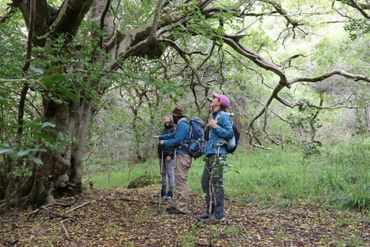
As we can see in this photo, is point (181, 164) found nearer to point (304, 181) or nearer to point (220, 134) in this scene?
point (220, 134)

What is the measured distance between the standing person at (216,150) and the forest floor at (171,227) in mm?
239

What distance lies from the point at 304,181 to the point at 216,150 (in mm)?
3303

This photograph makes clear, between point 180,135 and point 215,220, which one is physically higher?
point 180,135

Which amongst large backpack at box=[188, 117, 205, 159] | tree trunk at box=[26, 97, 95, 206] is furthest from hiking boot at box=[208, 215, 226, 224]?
tree trunk at box=[26, 97, 95, 206]

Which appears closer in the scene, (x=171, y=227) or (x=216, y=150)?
(x=216, y=150)

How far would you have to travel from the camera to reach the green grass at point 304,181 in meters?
6.48

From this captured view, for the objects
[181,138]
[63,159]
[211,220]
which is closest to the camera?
[211,220]

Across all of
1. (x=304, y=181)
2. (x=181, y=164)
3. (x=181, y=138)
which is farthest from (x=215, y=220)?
(x=304, y=181)

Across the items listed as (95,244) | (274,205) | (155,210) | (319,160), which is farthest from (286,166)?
(95,244)

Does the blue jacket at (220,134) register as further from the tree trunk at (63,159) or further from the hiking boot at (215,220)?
the tree trunk at (63,159)

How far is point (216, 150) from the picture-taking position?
208 inches

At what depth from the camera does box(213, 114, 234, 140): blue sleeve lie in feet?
17.2

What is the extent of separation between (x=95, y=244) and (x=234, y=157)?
932cm

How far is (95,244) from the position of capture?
497 centimetres
